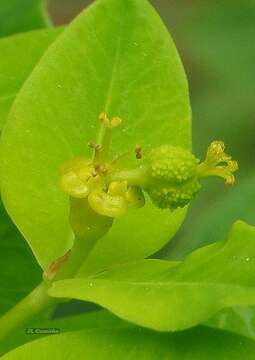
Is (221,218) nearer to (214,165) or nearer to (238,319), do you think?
(238,319)

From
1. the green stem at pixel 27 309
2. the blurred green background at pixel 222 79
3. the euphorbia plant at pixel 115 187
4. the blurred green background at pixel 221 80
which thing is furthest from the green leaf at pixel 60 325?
the blurred green background at pixel 222 79

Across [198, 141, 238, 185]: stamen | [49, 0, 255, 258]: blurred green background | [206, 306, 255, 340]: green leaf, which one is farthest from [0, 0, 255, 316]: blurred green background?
[198, 141, 238, 185]: stamen

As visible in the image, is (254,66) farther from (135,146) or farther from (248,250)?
(248,250)

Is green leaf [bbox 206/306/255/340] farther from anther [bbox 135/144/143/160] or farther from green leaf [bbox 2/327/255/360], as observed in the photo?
anther [bbox 135/144/143/160]

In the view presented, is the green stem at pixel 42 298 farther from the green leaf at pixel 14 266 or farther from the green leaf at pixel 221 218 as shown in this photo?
the green leaf at pixel 221 218

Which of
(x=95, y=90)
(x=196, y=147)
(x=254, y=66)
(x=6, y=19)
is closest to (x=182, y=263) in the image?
(x=95, y=90)

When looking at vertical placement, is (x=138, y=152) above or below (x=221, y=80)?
above

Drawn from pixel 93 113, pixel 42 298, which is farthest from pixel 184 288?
pixel 93 113
